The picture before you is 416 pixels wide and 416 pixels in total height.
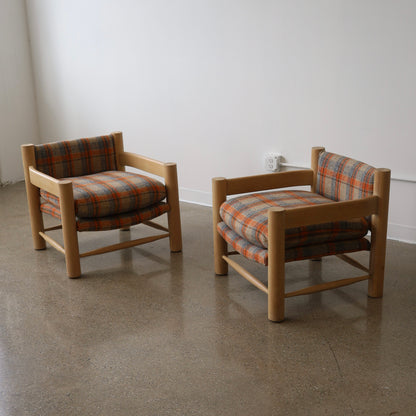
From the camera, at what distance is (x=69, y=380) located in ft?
7.18

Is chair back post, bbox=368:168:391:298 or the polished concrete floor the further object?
chair back post, bbox=368:168:391:298

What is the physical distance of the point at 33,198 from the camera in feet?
11.2

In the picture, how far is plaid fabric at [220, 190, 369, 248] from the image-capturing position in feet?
8.37

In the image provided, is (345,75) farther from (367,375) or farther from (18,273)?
(18,273)

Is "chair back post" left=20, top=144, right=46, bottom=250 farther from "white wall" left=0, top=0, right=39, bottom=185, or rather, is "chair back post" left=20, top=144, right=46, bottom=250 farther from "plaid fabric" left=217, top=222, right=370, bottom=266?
"white wall" left=0, top=0, right=39, bottom=185

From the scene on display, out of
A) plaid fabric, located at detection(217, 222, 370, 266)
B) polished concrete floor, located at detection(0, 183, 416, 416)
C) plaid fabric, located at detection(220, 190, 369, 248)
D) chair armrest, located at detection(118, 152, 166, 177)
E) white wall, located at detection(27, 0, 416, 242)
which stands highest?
white wall, located at detection(27, 0, 416, 242)

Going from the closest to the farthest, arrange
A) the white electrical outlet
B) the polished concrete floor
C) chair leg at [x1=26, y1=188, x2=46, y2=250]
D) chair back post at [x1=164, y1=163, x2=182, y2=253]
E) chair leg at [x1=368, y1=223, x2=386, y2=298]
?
the polished concrete floor → chair leg at [x1=368, y1=223, x2=386, y2=298] → chair back post at [x1=164, y1=163, x2=182, y2=253] → chair leg at [x1=26, y1=188, x2=46, y2=250] → the white electrical outlet

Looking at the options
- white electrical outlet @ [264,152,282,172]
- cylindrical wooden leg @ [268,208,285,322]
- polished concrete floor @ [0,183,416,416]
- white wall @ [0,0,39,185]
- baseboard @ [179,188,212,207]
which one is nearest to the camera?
polished concrete floor @ [0,183,416,416]

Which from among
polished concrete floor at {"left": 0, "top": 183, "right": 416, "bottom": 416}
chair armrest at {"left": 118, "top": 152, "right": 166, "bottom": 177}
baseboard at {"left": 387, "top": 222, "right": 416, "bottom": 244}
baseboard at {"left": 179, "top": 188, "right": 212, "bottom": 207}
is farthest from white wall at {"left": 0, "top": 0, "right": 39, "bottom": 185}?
baseboard at {"left": 387, "top": 222, "right": 416, "bottom": 244}

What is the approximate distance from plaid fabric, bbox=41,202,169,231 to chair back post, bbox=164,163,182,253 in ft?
0.13

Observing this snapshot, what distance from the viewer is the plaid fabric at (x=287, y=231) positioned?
255 centimetres

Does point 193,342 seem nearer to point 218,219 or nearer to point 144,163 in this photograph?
point 218,219

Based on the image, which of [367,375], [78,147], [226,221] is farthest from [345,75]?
[367,375]

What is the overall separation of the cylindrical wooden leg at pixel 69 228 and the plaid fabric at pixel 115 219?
2.1 inches
